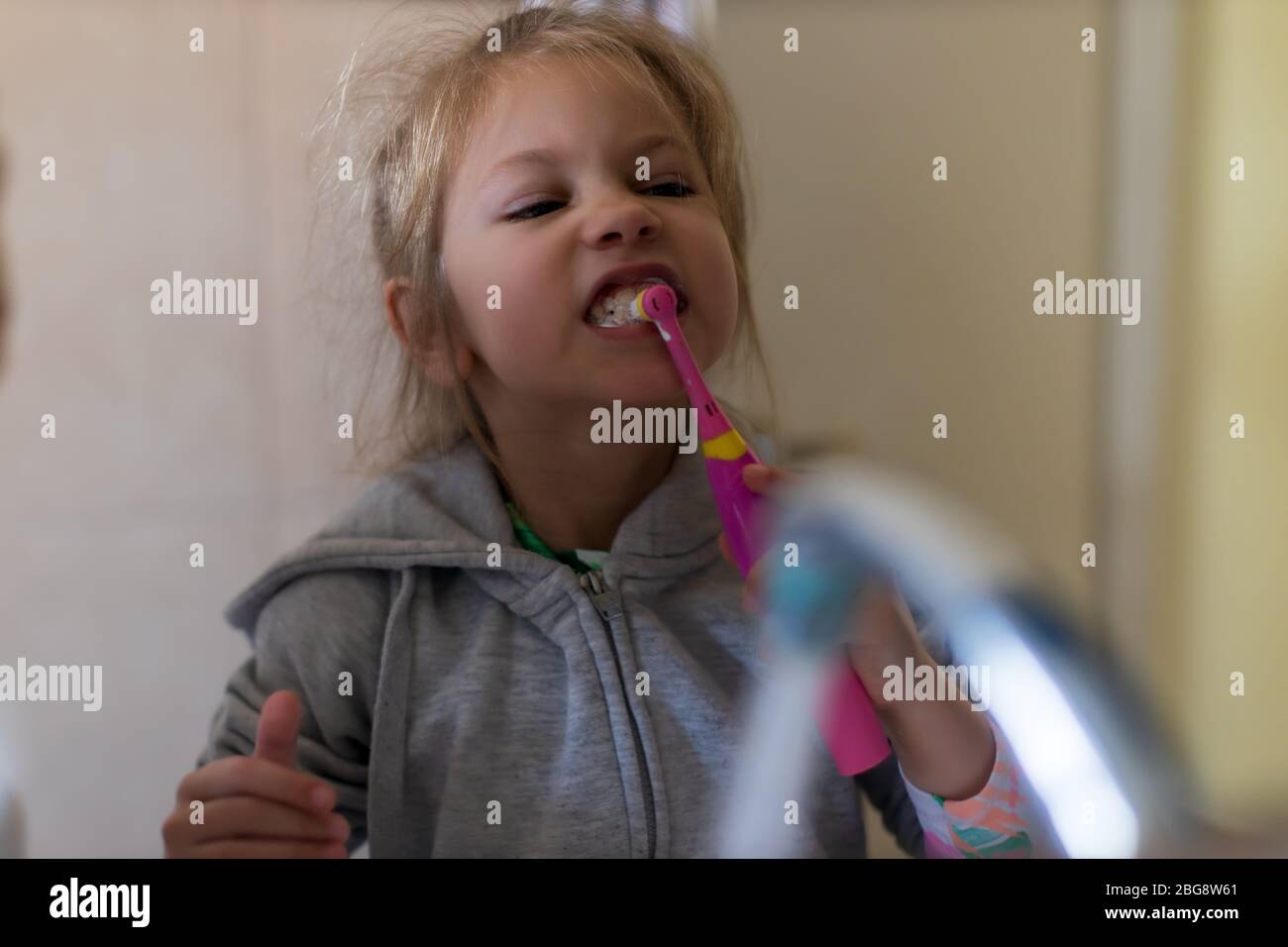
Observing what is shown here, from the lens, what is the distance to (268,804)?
548 mm

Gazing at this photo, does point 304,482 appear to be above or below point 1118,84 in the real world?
below

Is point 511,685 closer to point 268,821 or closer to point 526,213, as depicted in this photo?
point 268,821

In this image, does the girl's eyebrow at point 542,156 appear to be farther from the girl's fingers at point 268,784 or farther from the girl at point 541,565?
the girl's fingers at point 268,784

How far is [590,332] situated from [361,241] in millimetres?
132

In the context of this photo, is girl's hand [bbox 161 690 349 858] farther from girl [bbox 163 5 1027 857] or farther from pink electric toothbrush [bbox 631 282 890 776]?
pink electric toothbrush [bbox 631 282 890 776]

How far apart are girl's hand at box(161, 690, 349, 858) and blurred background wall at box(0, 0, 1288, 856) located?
2.1 inches

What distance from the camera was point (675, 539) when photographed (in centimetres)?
61

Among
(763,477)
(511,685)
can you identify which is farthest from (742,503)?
(511,685)

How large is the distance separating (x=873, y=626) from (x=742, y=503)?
89mm

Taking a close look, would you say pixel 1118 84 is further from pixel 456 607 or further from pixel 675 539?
pixel 456 607

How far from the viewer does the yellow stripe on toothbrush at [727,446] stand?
57 centimetres

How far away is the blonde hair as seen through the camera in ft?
1.91

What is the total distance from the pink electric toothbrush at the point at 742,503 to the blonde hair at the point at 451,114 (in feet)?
0.11
